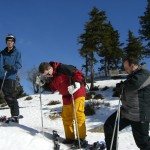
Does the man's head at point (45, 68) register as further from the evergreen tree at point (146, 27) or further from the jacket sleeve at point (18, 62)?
the evergreen tree at point (146, 27)

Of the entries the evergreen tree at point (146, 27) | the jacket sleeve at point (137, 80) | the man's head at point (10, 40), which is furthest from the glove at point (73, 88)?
the evergreen tree at point (146, 27)

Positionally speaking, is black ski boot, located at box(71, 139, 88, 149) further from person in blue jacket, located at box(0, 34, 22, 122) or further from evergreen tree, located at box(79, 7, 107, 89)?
evergreen tree, located at box(79, 7, 107, 89)

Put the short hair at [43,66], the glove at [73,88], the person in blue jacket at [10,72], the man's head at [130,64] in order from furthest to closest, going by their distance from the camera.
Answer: the person in blue jacket at [10,72] < the short hair at [43,66] < the glove at [73,88] < the man's head at [130,64]

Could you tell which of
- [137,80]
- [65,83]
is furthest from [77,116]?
[137,80]

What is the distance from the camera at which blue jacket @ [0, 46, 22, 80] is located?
8.98 m

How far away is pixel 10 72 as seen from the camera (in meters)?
9.00

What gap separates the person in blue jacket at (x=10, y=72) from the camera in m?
8.95

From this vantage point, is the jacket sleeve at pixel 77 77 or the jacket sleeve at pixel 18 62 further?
the jacket sleeve at pixel 18 62

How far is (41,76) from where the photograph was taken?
789 centimetres

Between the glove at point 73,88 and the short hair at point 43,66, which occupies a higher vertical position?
the short hair at point 43,66

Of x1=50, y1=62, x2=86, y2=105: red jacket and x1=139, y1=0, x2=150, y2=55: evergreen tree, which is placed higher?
x1=139, y1=0, x2=150, y2=55: evergreen tree

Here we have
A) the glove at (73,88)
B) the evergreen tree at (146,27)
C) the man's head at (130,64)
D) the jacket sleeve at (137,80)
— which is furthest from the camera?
the evergreen tree at (146,27)

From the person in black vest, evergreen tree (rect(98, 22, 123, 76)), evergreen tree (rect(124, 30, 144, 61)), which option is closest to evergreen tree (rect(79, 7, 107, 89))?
evergreen tree (rect(98, 22, 123, 76))

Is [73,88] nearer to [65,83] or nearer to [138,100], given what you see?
[65,83]
